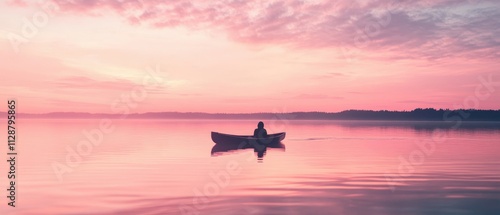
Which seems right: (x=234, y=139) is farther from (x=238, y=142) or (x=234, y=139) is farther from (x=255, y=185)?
(x=255, y=185)

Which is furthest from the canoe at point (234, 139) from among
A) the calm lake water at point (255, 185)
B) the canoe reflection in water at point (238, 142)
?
the calm lake water at point (255, 185)

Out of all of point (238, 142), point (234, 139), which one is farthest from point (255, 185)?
point (238, 142)

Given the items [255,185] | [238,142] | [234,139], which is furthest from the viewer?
[238,142]

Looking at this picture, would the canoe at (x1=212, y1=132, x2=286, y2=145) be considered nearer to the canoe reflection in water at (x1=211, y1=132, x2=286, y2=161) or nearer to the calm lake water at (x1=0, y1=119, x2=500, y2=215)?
the canoe reflection in water at (x1=211, y1=132, x2=286, y2=161)

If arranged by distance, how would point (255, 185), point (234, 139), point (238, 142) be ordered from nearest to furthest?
point (255, 185)
point (234, 139)
point (238, 142)

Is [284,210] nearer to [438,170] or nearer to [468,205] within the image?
[468,205]

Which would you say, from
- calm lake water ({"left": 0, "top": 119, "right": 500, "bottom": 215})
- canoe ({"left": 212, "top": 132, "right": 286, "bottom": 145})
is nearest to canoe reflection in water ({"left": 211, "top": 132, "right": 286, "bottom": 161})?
canoe ({"left": 212, "top": 132, "right": 286, "bottom": 145})

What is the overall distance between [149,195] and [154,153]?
21.4 meters

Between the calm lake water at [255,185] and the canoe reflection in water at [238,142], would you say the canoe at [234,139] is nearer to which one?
the canoe reflection in water at [238,142]

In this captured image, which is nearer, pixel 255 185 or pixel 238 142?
pixel 255 185

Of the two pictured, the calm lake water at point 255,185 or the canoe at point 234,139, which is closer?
the calm lake water at point 255,185

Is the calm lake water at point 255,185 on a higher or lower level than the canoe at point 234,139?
lower

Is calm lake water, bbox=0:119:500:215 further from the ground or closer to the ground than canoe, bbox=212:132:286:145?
closer to the ground

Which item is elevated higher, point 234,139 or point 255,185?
point 234,139
